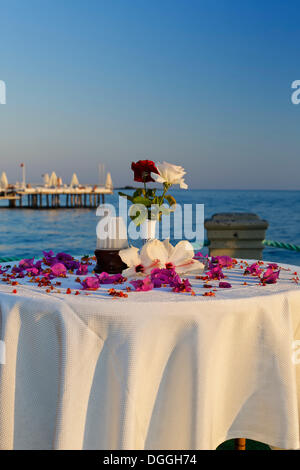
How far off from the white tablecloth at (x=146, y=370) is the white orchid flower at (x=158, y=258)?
0.22 metres

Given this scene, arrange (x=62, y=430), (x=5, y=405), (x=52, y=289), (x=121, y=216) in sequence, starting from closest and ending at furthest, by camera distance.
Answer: (x=62, y=430) < (x=5, y=405) < (x=52, y=289) < (x=121, y=216)

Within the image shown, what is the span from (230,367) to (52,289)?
0.68 m

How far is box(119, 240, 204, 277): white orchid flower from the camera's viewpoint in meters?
1.63

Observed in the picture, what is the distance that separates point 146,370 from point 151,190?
2.66 ft

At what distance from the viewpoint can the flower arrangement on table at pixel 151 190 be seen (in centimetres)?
178

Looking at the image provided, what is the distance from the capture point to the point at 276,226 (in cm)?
2795

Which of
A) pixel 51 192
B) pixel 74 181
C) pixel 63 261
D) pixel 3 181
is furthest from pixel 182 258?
pixel 74 181

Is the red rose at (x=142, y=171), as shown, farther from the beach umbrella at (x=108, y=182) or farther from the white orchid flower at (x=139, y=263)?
the beach umbrella at (x=108, y=182)

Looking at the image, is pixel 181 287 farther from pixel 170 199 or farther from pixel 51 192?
pixel 51 192

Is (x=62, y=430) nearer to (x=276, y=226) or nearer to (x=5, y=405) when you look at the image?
(x=5, y=405)

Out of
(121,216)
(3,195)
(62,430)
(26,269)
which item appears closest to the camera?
(62,430)

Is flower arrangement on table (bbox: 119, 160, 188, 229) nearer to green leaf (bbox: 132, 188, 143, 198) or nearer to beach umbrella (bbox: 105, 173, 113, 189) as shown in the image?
green leaf (bbox: 132, 188, 143, 198)

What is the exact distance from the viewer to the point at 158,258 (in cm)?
167

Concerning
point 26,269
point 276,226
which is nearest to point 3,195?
point 276,226
